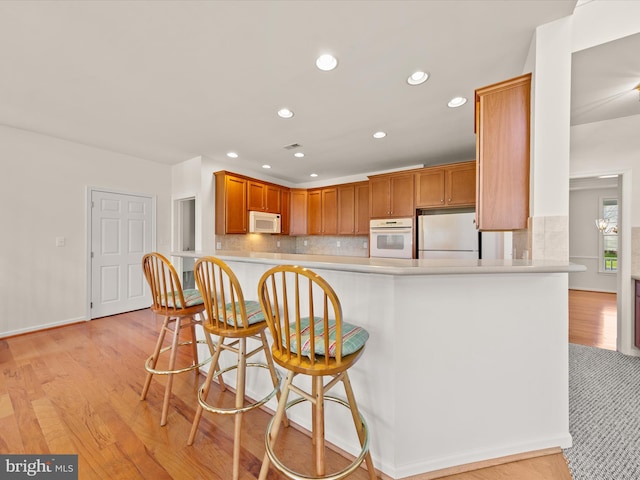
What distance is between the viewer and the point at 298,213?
5441mm

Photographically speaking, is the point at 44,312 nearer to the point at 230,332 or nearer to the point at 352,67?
the point at 230,332

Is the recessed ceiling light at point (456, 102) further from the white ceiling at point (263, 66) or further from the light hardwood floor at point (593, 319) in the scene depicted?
the light hardwood floor at point (593, 319)

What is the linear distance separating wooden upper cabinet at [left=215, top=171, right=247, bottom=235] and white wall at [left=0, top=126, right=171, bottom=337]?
4.99 ft

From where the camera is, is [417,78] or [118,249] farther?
[118,249]

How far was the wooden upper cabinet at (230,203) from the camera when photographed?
4.19 m

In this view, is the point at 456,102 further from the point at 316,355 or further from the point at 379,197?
the point at 316,355

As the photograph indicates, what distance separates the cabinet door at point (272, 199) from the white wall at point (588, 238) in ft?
21.3

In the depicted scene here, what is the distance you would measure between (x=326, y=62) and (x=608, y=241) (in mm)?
7387

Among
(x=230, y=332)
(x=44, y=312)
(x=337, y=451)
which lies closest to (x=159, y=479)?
(x=230, y=332)

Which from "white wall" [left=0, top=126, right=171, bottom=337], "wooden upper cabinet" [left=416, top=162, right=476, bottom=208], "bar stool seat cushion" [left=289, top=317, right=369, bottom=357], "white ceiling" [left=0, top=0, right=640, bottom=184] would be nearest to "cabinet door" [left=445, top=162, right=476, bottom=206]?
"wooden upper cabinet" [left=416, top=162, right=476, bottom=208]

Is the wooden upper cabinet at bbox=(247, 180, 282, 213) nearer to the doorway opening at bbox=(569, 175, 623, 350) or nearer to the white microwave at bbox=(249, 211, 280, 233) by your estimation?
the white microwave at bbox=(249, 211, 280, 233)

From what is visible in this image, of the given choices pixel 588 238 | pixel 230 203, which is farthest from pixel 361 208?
pixel 588 238

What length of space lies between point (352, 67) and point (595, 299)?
6.48 meters

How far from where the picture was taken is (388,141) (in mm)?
3480
